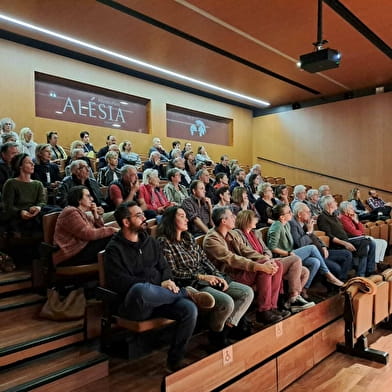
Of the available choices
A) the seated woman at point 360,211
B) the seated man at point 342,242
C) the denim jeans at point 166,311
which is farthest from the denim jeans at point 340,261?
the seated woman at point 360,211

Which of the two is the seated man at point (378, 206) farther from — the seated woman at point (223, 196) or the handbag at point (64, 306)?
the handbag at point (64, 306)

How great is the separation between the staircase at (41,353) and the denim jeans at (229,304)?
511 millimetres

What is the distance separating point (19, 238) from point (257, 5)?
2883 mm

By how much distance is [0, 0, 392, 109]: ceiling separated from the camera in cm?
368

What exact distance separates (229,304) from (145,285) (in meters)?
0.40

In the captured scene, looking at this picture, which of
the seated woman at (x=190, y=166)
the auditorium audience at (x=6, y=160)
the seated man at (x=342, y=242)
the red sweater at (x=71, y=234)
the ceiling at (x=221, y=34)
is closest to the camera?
the red sweater at (x=71, y=234)

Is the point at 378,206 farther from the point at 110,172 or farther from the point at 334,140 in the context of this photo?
the point at 110,172

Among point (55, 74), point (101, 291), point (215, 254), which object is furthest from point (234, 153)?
point (101, 291)

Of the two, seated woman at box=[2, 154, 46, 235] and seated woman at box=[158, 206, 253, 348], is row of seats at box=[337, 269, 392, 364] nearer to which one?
seated woman at box=[158, 206, 253, 348]

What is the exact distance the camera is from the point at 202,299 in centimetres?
174

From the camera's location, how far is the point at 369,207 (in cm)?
564

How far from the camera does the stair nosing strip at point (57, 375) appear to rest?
1430 millimetres

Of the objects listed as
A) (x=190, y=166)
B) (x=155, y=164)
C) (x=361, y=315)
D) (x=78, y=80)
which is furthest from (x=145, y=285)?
(x=78, y=80)

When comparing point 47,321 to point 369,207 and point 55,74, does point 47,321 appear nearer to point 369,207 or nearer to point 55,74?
point 55,74
